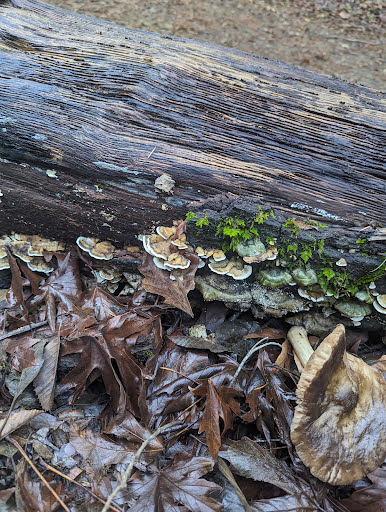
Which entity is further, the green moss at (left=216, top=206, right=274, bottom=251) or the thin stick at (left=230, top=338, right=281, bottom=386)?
the green moss at (left=216, top=206, right=274, bottom=251)

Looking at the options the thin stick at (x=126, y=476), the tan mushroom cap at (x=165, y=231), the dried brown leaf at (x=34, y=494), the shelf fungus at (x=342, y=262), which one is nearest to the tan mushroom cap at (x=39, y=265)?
the tan mushroom cap at (x=165, y=231)

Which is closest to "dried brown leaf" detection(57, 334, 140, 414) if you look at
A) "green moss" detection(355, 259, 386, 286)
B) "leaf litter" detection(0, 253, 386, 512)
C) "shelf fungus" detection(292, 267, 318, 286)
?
"leaf litter" detection(0, 253, 386, 512)

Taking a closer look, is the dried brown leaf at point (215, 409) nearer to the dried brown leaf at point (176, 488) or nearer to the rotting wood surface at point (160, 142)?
the dried brown leaf at point (176, 488)

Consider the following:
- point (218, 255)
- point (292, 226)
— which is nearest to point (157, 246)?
point (218, 255)

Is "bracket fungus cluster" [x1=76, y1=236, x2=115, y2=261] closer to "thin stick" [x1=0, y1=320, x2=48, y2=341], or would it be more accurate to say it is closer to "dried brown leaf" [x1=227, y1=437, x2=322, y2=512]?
"thin stick" [x1=0, y1=320, x2=48, y2=341]

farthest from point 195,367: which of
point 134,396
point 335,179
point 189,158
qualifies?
point 335,179

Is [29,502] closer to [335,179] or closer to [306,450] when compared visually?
[306,450]
